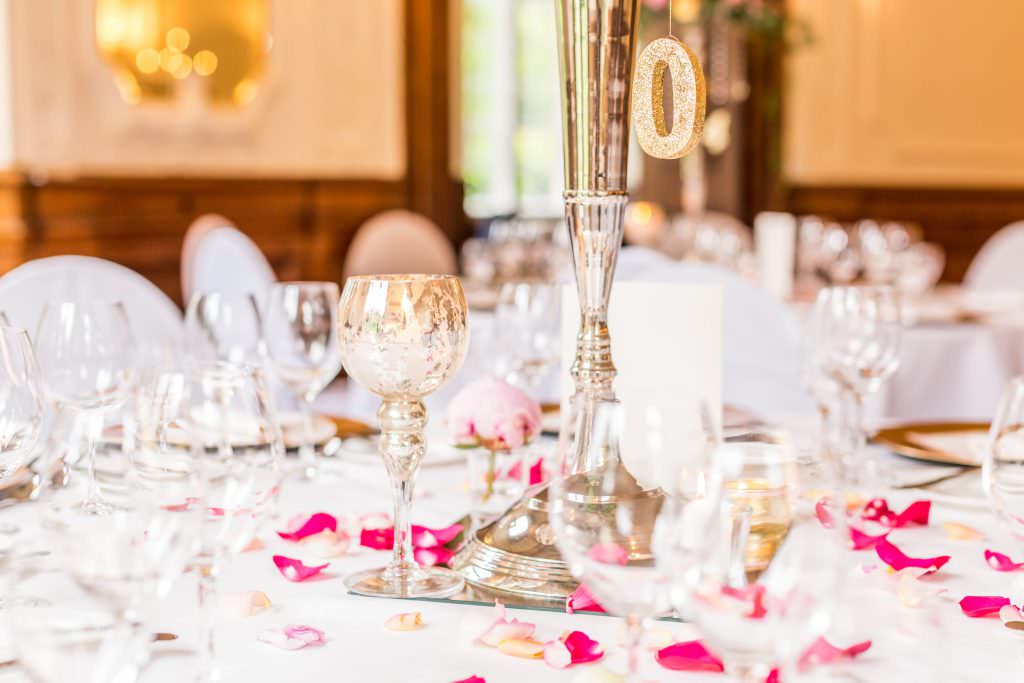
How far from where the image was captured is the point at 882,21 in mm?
7457

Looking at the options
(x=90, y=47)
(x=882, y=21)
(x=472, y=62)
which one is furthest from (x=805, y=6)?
(x=90, y=47)

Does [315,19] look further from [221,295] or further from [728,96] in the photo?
[221,295]

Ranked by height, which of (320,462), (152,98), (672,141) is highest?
(152,98)

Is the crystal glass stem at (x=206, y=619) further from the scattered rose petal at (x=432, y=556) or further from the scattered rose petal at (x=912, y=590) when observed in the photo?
the scattered rose petal at (x=912, y=590)

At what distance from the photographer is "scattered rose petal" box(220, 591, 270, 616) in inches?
38.2

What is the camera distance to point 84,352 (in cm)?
130

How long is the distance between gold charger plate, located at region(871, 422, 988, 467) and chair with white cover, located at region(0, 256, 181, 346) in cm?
114

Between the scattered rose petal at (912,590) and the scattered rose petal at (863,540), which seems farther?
the scattered rose petal at (863,540)

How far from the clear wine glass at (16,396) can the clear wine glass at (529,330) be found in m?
0.65

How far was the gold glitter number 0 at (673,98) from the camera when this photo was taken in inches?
40.5

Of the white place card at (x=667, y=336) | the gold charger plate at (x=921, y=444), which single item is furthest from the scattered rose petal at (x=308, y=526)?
the gold charger plate at (x=921, y=444)

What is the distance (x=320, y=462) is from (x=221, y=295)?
244 mm

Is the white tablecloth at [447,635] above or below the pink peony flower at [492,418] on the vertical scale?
below

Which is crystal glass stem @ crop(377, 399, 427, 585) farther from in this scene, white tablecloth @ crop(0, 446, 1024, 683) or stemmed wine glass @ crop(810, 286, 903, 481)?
stemmed wine glass @ crop(810, 286, 903, 481)
